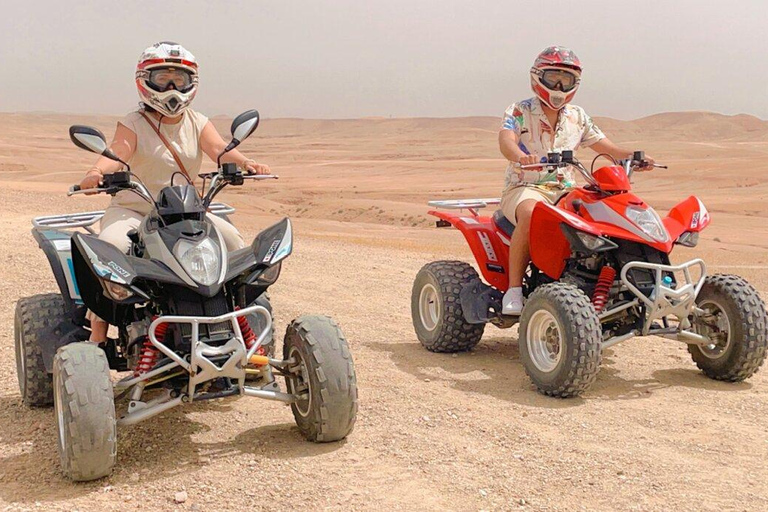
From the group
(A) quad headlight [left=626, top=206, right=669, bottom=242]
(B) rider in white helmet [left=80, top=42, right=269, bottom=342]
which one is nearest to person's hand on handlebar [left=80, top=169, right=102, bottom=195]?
(B) rider in white helmet [left=80, top=42, right=269, bottom=342]

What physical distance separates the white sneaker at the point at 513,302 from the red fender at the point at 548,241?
0.30 m

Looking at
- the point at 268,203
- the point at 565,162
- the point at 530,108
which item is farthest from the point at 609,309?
the point at 268,203

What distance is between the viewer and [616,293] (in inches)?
256

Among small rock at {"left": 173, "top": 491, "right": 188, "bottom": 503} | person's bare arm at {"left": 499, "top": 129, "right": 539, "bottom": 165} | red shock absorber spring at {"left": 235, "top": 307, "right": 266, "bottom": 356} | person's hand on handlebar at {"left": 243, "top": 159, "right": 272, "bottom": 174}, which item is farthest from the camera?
person's bare arm at {"left": 499, "top": 129, "right": 539, "bottom": 165}

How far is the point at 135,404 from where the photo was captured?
468cm

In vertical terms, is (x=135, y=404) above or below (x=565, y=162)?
below

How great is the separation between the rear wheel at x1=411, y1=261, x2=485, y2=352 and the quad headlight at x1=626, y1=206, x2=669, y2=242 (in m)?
1.70

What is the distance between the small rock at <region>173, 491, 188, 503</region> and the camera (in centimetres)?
423

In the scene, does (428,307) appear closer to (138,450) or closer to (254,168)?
(254,168)

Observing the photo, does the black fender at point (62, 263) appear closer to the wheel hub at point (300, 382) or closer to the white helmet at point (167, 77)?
the white helmet at point (167, 77)

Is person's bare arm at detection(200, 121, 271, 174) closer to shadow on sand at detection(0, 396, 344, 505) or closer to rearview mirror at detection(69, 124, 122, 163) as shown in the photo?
rearview mirror at detection(69, 124, 122, 163)

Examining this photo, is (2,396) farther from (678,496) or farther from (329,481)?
(678,496)

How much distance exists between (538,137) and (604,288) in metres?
1.39

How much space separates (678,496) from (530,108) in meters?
3.66
